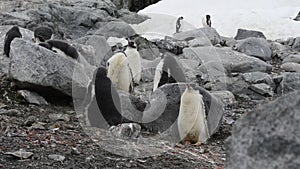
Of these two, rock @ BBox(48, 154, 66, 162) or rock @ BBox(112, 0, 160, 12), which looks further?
rock @ BBox(112, 0, 160, 12)

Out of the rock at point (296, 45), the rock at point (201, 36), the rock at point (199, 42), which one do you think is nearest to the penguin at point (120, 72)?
the rock at point (199, 42)

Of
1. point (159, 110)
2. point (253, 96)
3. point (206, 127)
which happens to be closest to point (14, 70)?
point (159, 110)

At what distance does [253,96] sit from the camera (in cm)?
993

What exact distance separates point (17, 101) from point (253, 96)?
15.5 feet

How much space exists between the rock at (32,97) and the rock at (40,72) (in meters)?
0.07

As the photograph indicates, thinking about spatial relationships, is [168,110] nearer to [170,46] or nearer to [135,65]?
[135,65]

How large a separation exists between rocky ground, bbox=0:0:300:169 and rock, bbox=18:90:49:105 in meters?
0.02

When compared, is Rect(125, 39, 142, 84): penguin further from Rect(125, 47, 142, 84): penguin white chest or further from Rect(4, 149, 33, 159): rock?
Rect(4, 149, 33, 159): rock

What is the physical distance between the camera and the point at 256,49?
13.6 metres

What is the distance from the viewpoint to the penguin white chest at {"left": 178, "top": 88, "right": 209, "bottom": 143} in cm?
679

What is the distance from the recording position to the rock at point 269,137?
217 centimetres

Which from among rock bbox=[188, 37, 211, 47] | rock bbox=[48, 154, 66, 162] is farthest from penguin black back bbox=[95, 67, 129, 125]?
rock bbox=[188, 37, 211, 47]

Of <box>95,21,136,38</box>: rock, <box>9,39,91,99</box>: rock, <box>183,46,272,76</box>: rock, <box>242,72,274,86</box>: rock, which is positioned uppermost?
<box>9,39,91,99</box>: rock

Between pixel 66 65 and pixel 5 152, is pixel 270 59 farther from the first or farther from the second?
pixel 5 152
